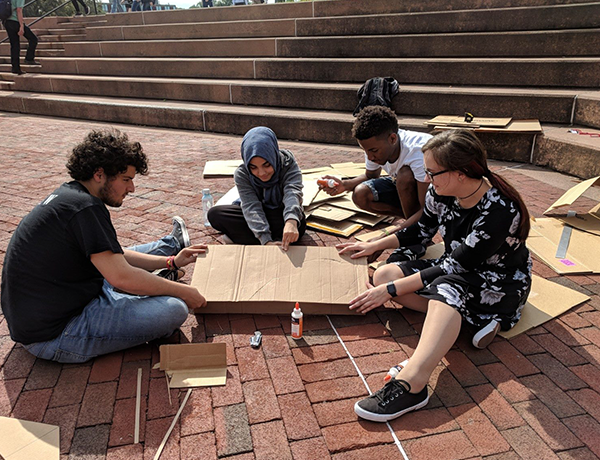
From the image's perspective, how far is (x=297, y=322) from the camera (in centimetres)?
239

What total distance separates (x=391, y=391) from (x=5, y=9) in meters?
11.8

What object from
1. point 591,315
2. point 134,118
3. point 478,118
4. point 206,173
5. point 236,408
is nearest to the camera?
point 236,408

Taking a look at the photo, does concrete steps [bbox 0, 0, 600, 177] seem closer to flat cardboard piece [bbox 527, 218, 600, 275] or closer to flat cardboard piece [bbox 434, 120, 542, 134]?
flat cardboard piece [bbox 434, 120, 542, 134]

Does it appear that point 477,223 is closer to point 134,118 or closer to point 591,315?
point 591,315

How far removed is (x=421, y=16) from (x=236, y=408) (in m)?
7.69

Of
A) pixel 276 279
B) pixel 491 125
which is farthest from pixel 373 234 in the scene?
pixel 491 125

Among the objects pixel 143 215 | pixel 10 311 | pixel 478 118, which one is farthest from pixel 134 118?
pixel 10 311

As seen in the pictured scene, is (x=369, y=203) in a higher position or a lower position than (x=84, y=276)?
lower

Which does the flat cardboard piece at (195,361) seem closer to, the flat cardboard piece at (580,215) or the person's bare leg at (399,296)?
the person's bare leg at (399,296)

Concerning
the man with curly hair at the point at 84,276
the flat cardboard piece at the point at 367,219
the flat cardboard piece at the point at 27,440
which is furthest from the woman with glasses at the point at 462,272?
the flat cardboard piece at the point at 367,219

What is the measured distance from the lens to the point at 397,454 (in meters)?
1.75

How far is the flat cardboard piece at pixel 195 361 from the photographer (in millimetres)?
2148

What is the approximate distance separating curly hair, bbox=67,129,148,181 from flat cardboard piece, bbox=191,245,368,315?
0.83m

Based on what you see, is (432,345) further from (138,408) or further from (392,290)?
(138,408)
